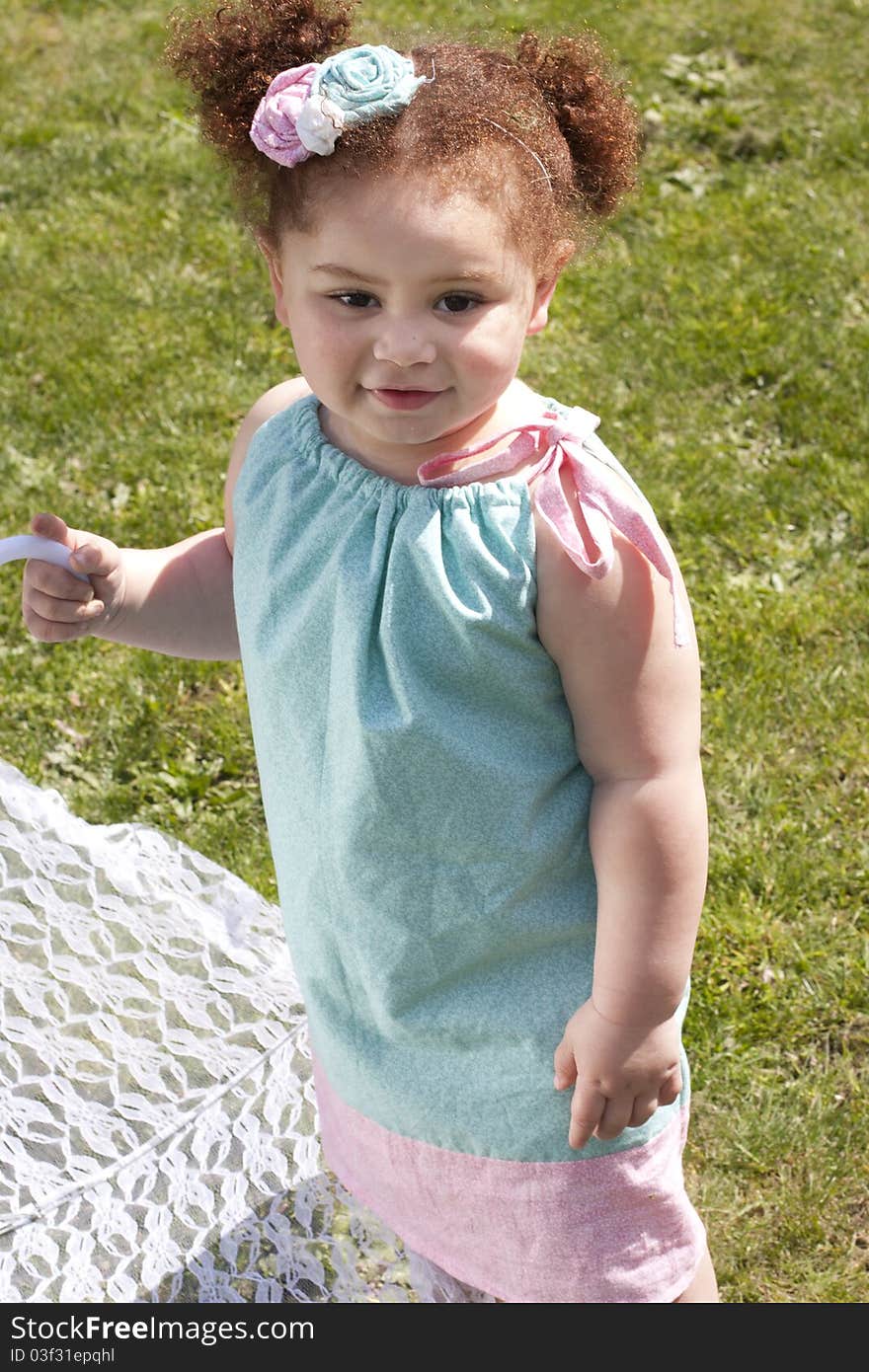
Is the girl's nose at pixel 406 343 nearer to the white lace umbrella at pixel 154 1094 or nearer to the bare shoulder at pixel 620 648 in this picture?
the bare shoulder at pixel 620 648

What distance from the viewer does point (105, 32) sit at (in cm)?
559

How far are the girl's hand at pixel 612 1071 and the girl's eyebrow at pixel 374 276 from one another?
760mm

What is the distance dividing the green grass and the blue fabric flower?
29cm

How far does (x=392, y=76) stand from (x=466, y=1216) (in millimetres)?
1290

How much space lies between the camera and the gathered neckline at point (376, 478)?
5.20ft

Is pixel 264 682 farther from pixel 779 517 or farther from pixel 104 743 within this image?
pixel 779 517

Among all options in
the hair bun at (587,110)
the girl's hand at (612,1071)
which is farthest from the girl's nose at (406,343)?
the girl's hand at (612,1071)

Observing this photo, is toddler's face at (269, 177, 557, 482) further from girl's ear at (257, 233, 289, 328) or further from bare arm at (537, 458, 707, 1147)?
bare arm at (537, 458, 707, 1147)

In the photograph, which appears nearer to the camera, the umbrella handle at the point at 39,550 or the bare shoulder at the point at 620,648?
the bare shoulder at the point at 620,648

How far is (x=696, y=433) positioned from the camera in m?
3.89

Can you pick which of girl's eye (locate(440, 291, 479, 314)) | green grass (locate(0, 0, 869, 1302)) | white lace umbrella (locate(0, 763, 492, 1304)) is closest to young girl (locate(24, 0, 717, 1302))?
girl's eye (locate(440, 291, 479, 314))

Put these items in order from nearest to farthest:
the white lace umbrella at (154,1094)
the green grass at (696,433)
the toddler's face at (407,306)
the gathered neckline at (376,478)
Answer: the toddler's face at (407,306) < the gathered neckline at (376,478) < the white lace umbrella at (154,1094) < the green grass at (696,433)

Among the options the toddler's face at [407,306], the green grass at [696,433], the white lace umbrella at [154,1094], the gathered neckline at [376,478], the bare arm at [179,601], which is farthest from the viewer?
the green grass at [696,433]
